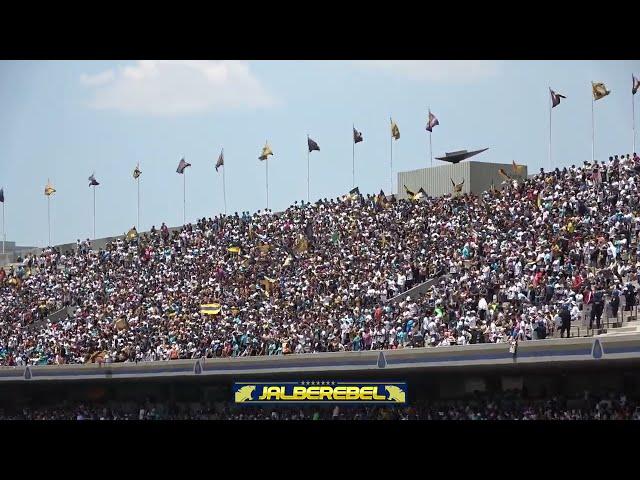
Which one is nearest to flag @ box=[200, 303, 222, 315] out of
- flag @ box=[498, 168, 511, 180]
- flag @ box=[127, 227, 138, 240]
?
flag @ box=[498, 168, 511, 180]

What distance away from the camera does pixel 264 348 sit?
37188mm

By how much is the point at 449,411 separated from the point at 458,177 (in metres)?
14.1

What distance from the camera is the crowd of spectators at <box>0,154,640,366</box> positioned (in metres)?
30.6

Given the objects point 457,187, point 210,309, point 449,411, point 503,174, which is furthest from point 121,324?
point 449,411

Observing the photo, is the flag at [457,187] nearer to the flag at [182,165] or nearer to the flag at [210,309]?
the flag at [210,309]

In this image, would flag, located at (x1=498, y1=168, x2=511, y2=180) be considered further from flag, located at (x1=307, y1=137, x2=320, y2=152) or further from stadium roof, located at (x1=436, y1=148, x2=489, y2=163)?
flag, located at (x1=307, y1=137, x2=320, y2=152)

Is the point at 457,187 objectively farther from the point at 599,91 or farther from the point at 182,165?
the point at 182,165

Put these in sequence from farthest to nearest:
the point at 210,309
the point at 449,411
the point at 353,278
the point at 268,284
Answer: the point at 268,284
the point at 210,309
the point at 353,278
the point at 449,411

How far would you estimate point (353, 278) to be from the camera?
125 feet
